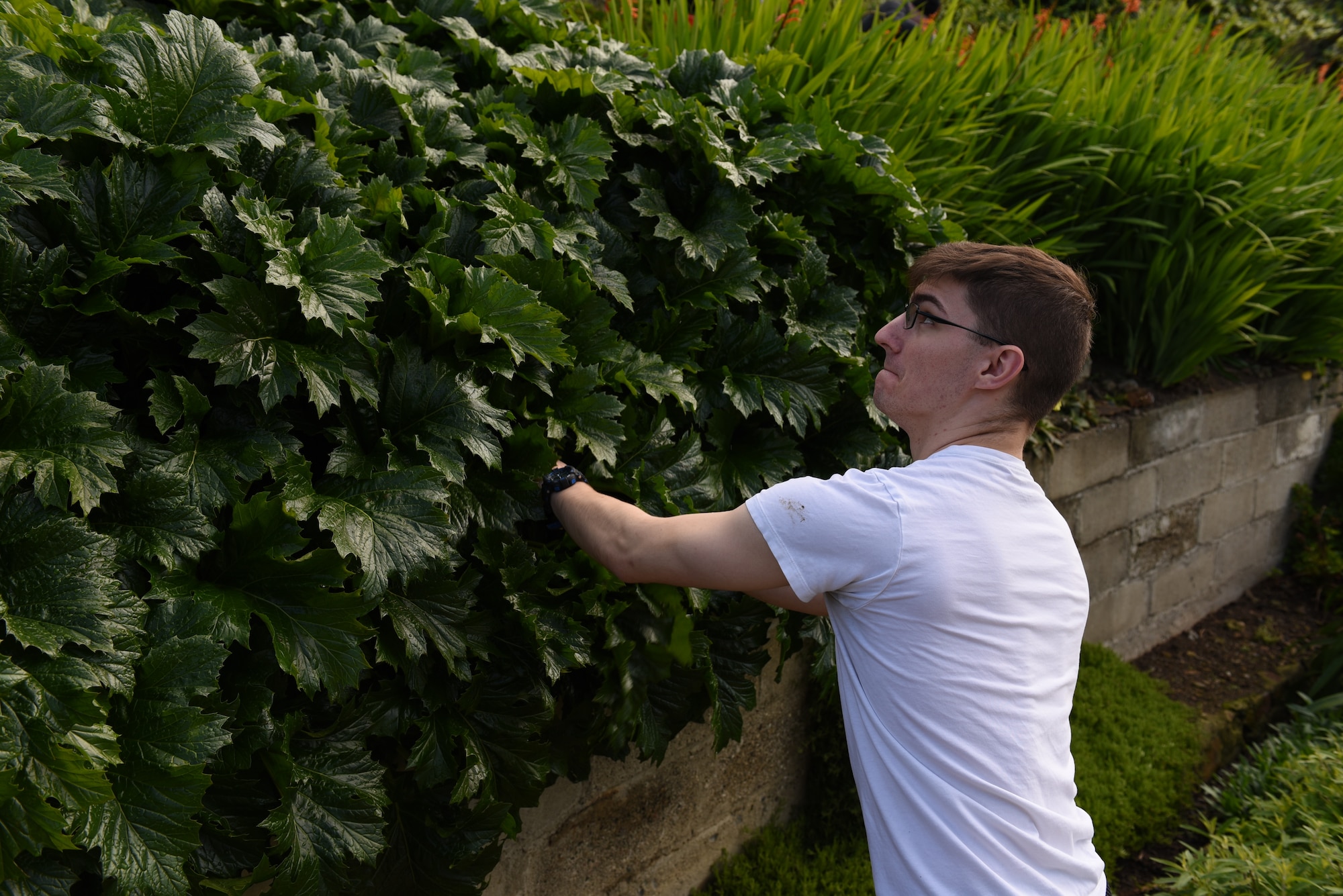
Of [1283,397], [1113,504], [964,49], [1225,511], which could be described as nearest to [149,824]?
[1113,504]

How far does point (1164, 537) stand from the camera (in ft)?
17.2

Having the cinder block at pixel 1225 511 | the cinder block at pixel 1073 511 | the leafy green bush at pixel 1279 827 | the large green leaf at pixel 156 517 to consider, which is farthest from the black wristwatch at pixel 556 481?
the cinder block at pixel 1225 511

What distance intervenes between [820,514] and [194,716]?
1.02 meters

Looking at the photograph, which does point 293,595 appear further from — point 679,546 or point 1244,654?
point 1244,654

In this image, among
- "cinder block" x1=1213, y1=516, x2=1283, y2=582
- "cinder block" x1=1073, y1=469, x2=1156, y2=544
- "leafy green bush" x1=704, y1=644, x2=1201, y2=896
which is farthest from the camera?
"cinder block" x1=1213, y1=516, x2=1283, y2=582

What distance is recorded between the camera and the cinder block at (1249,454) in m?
5.55

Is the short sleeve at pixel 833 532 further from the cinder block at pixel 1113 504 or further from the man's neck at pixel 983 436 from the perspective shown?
the cinder block at pixel 1113 504

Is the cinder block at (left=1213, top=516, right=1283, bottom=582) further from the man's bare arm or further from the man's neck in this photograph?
the man's bare arm

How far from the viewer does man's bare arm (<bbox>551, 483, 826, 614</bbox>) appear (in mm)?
1788

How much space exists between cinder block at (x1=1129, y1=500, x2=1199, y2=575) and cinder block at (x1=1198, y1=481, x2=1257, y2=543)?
10cm

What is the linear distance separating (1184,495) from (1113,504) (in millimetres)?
780

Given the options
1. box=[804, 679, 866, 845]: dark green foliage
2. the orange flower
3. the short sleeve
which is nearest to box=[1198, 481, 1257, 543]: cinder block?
the orange flower

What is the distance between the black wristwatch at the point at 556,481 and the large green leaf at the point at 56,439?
2.59 ft

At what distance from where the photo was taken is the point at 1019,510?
1836 millimetres
